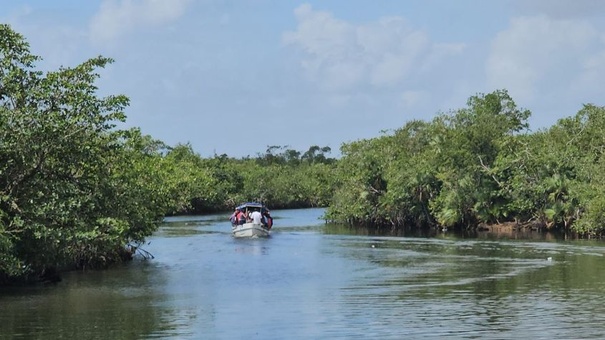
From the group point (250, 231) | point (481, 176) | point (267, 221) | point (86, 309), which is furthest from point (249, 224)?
point (86, 309)

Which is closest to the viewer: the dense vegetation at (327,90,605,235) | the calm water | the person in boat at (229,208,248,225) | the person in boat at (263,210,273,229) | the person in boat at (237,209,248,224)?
the calm water

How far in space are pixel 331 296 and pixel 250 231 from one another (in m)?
23.0

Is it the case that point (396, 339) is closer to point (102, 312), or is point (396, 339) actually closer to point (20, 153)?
point (102, 312)

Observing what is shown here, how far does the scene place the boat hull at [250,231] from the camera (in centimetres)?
4512

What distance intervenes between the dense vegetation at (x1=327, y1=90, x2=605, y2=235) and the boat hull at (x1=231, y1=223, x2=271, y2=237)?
31.1 feet

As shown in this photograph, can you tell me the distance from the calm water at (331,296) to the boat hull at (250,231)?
7.71 meters

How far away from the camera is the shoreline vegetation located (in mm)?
21891

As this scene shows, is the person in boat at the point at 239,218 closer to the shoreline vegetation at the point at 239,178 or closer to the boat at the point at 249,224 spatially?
the boat at the point at 249,224

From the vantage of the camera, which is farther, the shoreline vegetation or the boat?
the boat

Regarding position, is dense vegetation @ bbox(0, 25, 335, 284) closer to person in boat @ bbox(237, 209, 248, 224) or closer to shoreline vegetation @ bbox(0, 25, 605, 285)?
shoreline vegetation @ bbox(0, 25, 605, 285)

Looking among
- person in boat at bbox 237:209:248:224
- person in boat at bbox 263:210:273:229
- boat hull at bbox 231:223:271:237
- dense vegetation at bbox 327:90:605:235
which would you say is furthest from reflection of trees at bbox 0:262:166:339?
dense vegetation at bbox 327:90:605:235

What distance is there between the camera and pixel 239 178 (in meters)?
88.9

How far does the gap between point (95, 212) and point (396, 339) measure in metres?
11.7

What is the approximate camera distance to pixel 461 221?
161 feet
